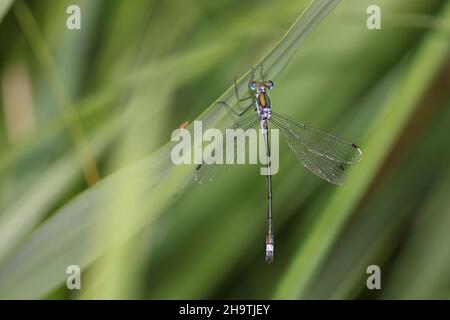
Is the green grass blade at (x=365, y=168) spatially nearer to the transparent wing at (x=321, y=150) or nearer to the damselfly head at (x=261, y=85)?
the transparent wing at (x=321, y=150)

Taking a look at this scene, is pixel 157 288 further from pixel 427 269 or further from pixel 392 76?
pixel 392 76

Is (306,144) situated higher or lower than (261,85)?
lower

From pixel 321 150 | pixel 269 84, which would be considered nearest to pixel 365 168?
pixel 321 150

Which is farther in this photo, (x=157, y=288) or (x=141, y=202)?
(x=157, y=288)

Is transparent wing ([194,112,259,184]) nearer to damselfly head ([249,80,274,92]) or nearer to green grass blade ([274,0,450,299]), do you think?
damselfly head ([249,80,274,92])

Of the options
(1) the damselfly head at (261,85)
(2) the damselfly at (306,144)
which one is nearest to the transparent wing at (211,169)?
(2) the damselfly at (306,144)

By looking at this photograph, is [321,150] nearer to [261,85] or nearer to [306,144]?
[306,144]
